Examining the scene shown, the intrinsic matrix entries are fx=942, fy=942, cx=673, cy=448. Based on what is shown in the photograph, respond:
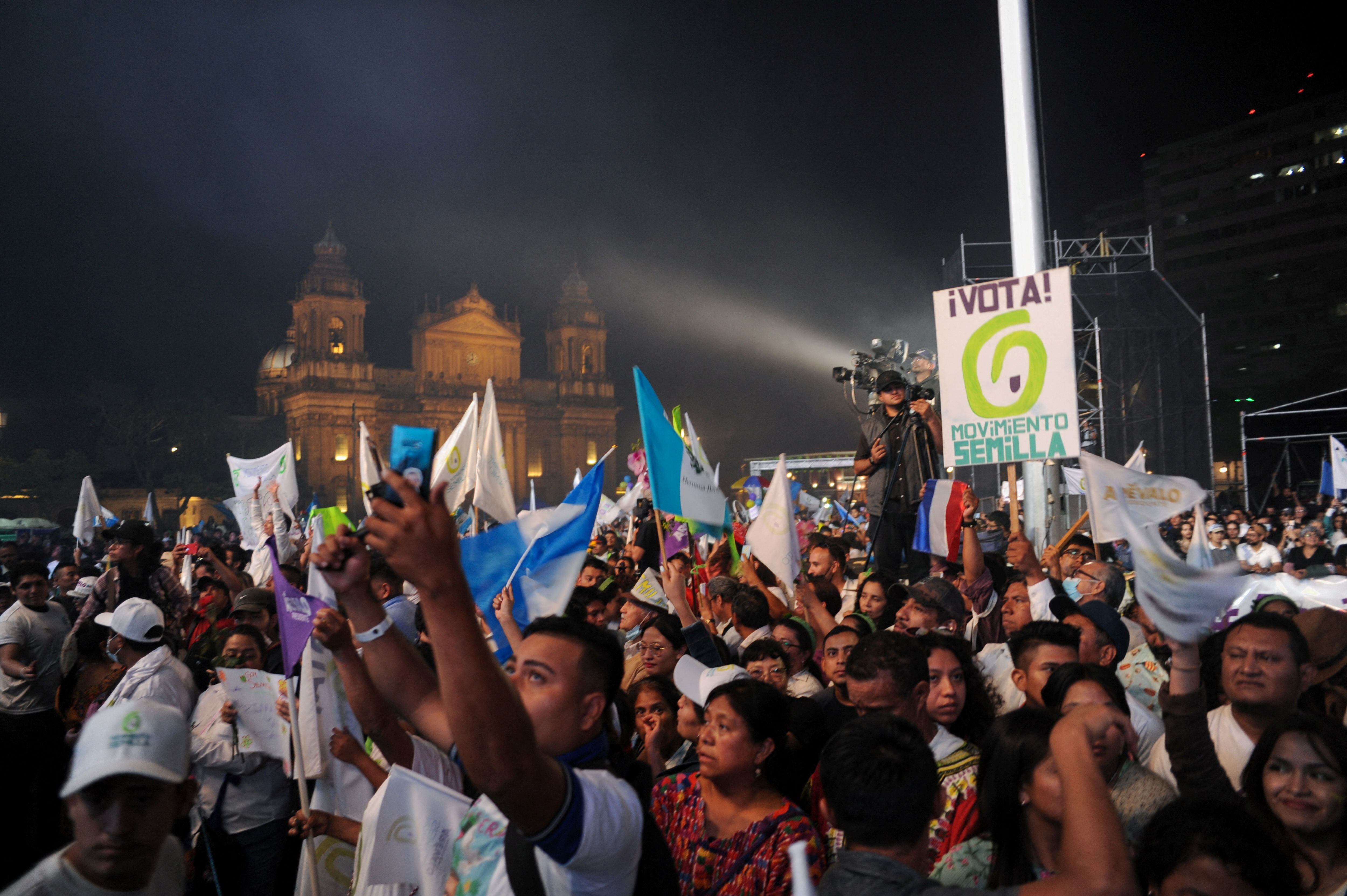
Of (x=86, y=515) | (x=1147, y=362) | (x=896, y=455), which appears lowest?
(x=86, y=515)

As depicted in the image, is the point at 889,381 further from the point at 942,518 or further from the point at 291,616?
the point at 291,616

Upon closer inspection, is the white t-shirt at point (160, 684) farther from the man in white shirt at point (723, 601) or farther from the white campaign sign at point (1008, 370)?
the white campaign sign at point (1008, 370)

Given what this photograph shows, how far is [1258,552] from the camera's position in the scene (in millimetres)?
12461

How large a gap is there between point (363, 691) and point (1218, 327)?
247ft

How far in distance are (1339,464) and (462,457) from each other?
1525 cm

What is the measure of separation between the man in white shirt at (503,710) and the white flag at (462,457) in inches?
272

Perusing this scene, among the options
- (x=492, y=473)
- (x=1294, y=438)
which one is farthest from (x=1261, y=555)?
(x=1294, y=438)

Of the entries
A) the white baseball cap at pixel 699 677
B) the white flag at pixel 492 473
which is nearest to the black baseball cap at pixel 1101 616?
the white baseball cap at pixel 699 677

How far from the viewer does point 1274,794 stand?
239 cm

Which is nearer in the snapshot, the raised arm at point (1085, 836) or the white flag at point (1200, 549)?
the raised arm at point (1085, 836)

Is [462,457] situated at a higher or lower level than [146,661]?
higher

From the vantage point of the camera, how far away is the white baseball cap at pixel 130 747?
2.06 m

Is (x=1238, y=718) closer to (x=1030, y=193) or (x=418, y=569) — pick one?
(x=418, y=569)

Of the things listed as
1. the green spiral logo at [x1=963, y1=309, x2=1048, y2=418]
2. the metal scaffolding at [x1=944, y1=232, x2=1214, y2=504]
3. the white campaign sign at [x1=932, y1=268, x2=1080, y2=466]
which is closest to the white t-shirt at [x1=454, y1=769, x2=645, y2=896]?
the white campaign sign at [x1=932, y1=268, x2=1080, y2=466]
